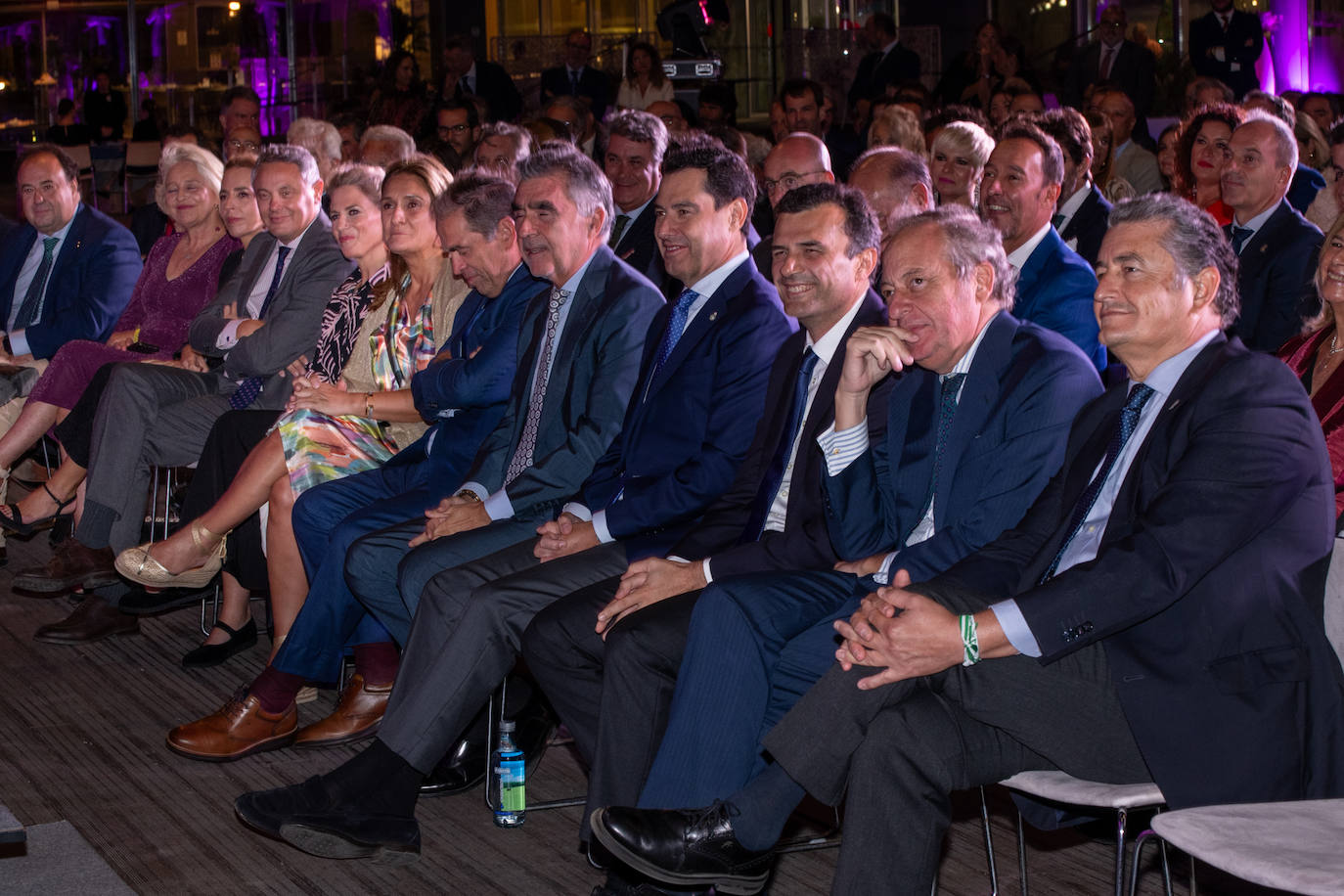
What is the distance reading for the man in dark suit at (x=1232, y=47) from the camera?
9406 mm

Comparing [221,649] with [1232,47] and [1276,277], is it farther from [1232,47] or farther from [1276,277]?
[1232,47]

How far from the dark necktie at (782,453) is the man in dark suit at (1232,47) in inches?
286

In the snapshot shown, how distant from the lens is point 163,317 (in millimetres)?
5516

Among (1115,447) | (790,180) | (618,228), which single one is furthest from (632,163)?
(1115,447)

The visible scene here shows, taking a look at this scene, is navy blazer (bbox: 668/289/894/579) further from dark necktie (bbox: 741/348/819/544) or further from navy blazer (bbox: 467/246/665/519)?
navy blazer (bbox: 467/246/665/519)

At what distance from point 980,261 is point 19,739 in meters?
2.71

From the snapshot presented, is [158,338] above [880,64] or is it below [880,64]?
below

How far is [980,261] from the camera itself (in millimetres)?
2898

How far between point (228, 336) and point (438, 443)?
1.26 metres

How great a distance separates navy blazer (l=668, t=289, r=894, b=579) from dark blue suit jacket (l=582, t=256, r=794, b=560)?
5 centimetres

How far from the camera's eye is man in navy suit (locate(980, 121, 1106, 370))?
384cm

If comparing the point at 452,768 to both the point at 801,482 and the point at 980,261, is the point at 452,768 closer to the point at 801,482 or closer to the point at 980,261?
the point at 801,482

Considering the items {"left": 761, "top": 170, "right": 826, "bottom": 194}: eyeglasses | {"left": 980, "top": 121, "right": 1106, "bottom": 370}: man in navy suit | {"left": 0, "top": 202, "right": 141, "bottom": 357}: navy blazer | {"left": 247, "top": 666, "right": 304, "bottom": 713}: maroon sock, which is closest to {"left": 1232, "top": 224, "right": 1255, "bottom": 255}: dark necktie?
{"left": 980, "top": 121, "right": 1106, "bottom": 370}: man in navy suit

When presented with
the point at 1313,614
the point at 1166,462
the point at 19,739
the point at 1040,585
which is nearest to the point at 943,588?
the point at 1040,585
